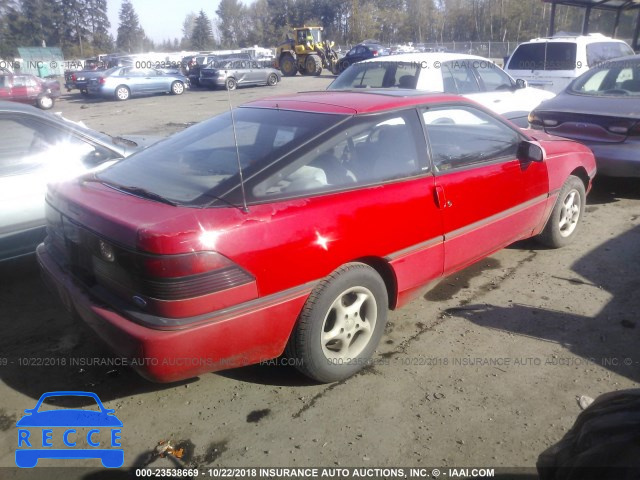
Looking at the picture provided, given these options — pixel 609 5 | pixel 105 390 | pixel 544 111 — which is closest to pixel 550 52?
pixel 544 111

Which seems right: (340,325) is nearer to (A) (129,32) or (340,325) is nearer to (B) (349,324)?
(B) (349,324)

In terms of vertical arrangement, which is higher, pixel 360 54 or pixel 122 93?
pixel 360 54

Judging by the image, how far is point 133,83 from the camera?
22.9 meters

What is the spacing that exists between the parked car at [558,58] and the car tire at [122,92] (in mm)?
17164

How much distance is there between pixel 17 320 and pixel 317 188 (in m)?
2.57

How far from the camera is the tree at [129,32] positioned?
67.8 m

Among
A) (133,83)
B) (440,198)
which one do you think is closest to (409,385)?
(440,198)

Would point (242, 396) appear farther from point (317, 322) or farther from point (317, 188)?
point (317, 188)

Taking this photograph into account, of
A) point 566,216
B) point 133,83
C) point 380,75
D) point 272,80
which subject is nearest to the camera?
point 566,216

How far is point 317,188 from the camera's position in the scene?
281 cm

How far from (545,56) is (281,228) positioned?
9750 millimetres

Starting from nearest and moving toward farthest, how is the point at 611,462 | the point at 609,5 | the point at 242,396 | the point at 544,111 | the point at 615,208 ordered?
1. the point at 611,462
2. the point at 242,396
3. the point at 615,208
4. the point at 544,111
5. the point at 609,5

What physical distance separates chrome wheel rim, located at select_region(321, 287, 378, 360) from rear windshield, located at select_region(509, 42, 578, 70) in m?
9.05

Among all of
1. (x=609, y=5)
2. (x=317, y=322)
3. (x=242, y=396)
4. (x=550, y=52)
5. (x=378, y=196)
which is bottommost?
(x=242, y=396)
